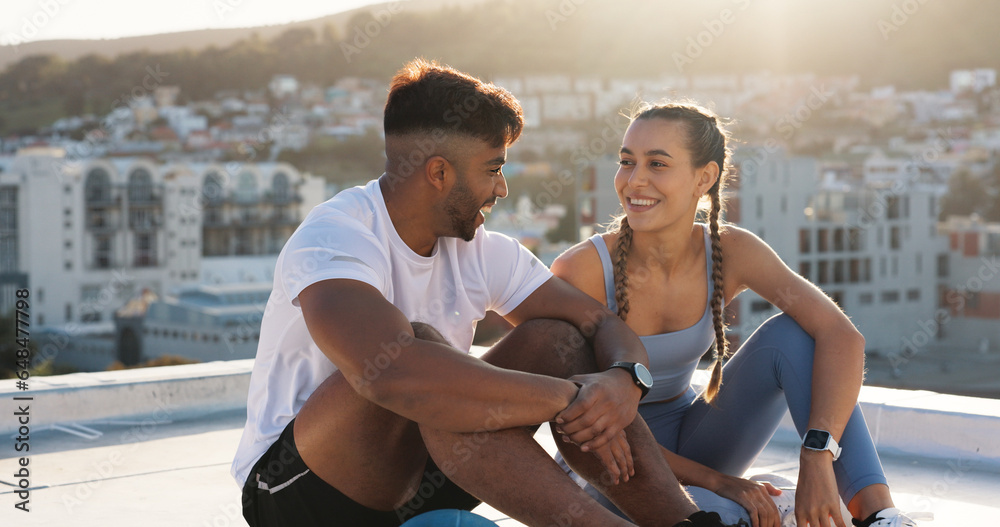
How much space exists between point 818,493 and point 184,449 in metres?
1.96

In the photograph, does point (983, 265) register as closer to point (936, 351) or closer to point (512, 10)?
point (936, 351)

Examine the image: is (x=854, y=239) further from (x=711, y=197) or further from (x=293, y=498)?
(x=293, y=498)

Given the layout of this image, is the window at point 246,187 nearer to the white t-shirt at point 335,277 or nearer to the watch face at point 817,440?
the white t-shirt at point 335,277

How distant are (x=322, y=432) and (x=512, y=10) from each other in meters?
70.0

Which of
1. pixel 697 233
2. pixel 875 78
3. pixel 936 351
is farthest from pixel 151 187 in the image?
pixel 875 78

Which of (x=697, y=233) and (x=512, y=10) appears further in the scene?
(x=512, y=10)

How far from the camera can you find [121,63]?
2331 inches

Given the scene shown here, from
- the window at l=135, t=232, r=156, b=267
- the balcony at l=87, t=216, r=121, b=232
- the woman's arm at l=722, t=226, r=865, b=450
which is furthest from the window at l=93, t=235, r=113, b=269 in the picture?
the woman's arm at l=722, t=226, r=865, b=450

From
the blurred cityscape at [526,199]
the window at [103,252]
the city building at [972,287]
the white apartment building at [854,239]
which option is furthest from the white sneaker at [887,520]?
the window at [103,252]

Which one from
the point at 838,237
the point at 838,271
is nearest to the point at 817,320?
the point at 838,237

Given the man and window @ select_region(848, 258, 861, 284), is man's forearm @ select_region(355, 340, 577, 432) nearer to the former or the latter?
the man

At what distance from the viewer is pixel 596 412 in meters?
1.58

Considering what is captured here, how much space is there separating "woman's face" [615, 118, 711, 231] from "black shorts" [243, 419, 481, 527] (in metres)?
0.91

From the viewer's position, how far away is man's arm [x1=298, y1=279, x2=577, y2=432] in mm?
1418
